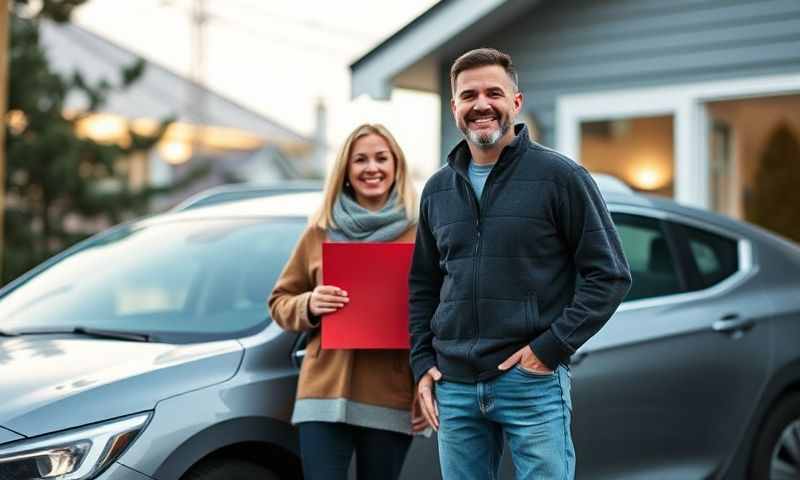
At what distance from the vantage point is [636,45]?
844 centimetres

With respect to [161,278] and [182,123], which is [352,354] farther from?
[182,123]

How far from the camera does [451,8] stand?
8.30 m

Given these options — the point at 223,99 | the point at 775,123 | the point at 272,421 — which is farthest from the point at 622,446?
the point at 223,99

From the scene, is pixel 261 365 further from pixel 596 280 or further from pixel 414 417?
pixel 596 280

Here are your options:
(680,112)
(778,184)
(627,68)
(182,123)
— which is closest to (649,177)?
(680,112)

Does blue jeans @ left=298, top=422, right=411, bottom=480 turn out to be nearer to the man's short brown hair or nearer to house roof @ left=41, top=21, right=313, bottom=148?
the man's short brown hair

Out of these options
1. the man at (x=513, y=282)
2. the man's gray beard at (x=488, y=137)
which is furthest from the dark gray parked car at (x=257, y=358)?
the man's gray beard at (x=488, y=137)

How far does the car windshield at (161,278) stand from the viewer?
438cm

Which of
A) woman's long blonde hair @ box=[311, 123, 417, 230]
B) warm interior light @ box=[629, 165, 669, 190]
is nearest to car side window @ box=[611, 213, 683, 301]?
woman's long blonde hair @ box=[311, 123, 417, 230]

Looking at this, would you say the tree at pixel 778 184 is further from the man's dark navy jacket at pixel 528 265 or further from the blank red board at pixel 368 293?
the man's dark navy jacket at pixel 528 265

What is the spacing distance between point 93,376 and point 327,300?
29.3 inches

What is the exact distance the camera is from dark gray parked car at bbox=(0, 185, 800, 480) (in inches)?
132

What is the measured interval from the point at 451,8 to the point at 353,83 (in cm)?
91

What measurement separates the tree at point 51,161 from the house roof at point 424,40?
9.45m
